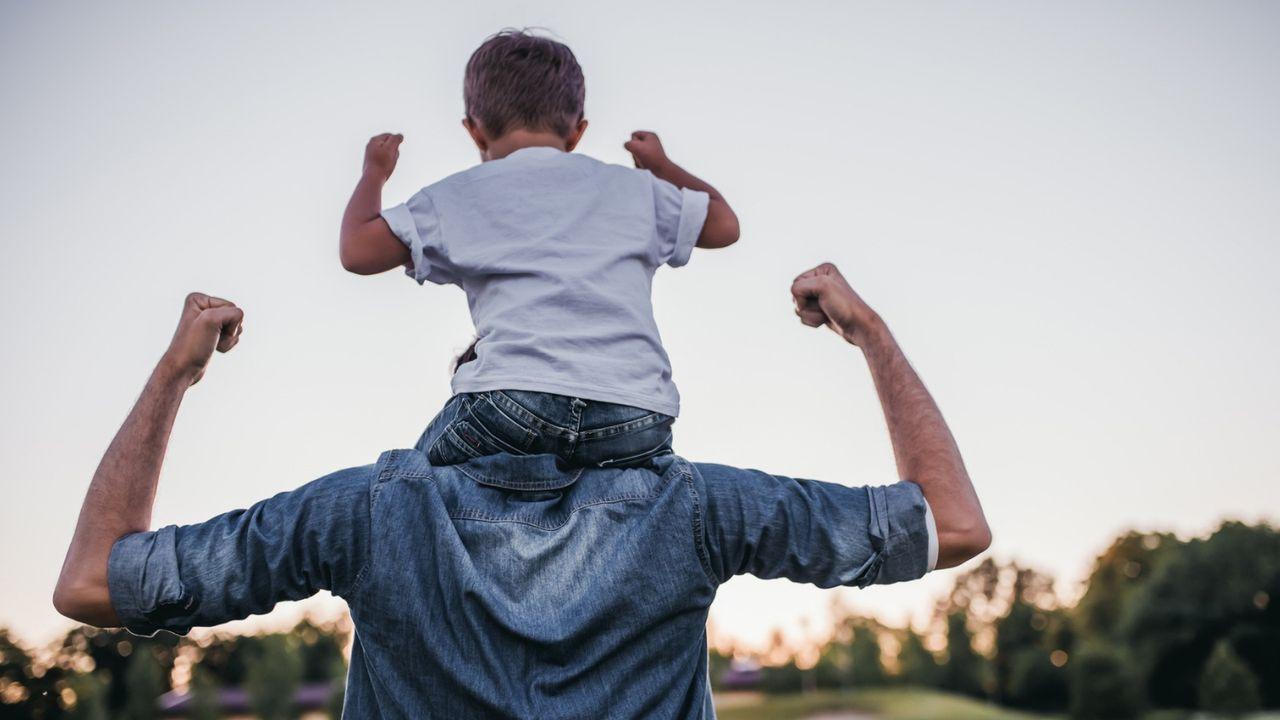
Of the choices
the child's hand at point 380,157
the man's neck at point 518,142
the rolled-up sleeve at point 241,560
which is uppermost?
the man's neck at point 518,142

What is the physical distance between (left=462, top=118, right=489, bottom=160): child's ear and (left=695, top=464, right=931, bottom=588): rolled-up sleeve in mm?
1103

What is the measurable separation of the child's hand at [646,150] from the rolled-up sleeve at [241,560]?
1218 millimetres

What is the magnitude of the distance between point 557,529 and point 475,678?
1.12 feet

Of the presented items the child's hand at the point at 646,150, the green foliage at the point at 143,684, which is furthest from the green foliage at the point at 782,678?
the child's hand at the point at 646,150

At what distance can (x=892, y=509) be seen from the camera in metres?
2.35

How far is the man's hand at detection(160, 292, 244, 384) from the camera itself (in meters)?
2.46

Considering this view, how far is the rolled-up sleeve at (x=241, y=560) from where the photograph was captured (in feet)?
7.14

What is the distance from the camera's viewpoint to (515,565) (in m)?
2.25

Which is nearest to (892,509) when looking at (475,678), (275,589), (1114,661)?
(475,678)

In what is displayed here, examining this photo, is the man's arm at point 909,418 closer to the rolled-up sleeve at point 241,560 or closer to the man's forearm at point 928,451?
the man's forearm at point 928,451

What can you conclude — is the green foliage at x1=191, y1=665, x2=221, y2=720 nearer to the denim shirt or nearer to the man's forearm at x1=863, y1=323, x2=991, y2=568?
the denim shirt

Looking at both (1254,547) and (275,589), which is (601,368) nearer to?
(275,589)

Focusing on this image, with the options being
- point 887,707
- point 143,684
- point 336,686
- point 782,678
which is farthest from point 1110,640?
point 143,684

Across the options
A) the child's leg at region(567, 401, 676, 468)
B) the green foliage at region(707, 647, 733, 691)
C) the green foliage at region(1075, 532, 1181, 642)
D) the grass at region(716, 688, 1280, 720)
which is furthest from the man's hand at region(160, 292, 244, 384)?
the green foliage at region(707, 647, 733, 691)
